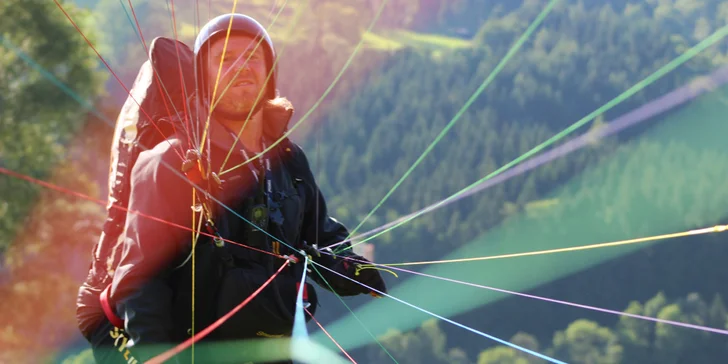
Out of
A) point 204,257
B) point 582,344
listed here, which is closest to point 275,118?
point 204,257

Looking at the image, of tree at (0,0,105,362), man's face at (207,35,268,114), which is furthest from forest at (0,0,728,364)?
man's face at (207,35,268,114)

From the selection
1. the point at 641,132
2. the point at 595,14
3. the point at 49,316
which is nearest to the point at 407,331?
the point at 49,316

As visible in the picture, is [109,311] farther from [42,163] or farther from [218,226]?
[42,163]

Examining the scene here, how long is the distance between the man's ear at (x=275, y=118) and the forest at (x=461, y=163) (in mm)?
14414

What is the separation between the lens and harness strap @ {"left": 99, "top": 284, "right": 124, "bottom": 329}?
349cm

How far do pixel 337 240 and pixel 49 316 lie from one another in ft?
54.5

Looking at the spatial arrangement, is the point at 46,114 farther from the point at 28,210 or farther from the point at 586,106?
the point at 586,106

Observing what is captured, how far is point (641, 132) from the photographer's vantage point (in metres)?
53.8

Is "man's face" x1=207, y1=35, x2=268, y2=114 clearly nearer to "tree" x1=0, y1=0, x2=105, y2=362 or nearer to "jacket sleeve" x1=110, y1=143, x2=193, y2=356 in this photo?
"jacket sleeve" x1=110, y1=143, x2=193, y2=356

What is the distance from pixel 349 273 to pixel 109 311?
1.06 metres

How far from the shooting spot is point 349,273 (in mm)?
4215

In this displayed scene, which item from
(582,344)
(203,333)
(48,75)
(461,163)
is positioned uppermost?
(203,333)

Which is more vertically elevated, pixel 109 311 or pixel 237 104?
pixel 237 104

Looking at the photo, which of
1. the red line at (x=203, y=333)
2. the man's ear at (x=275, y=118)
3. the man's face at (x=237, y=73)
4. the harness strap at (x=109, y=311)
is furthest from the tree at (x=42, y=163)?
the red line at (x=203, y=333)
